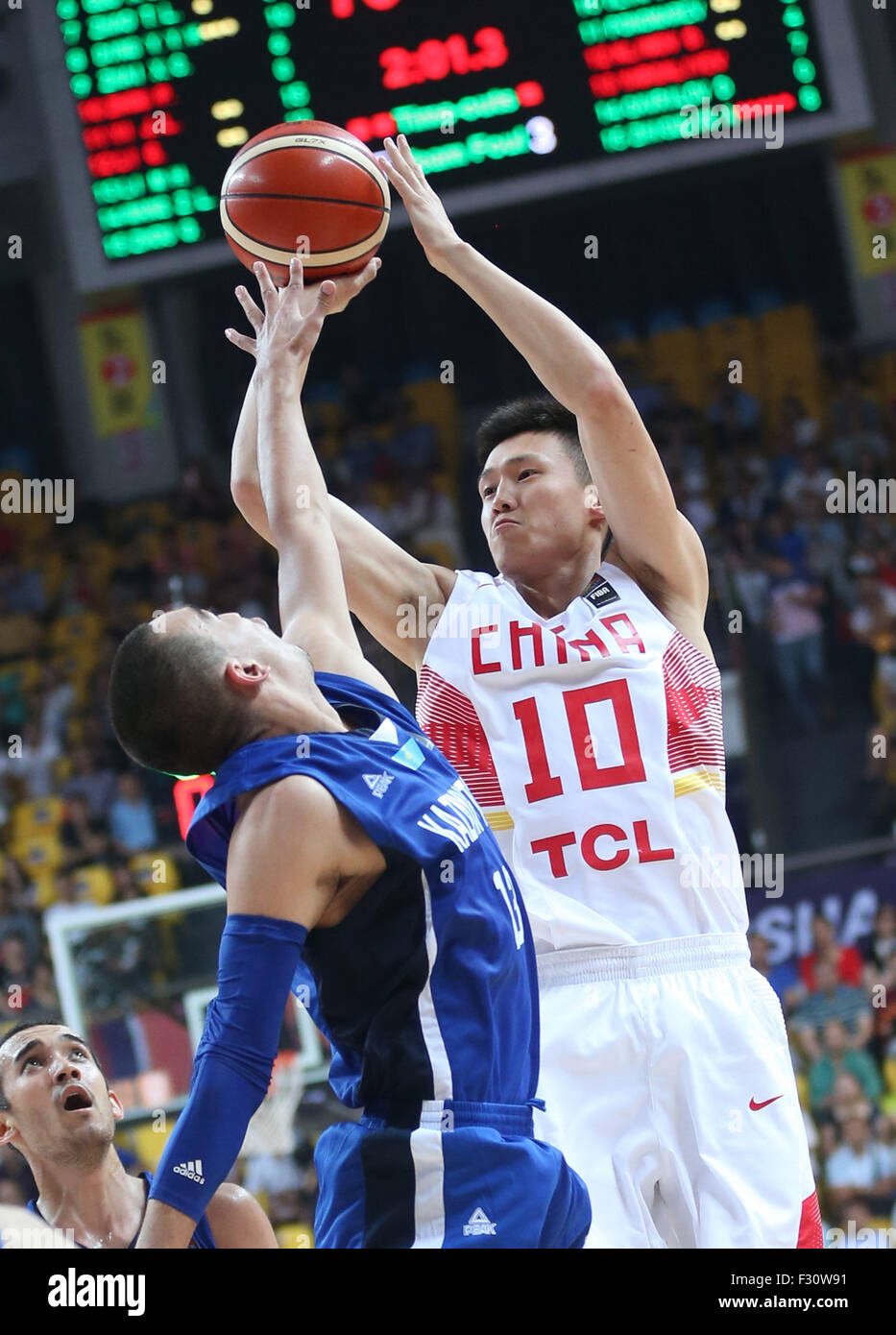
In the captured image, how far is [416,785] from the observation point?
7.59 ft

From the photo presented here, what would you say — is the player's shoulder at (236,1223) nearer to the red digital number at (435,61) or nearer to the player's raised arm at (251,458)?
the player's raised arm at (251,458)

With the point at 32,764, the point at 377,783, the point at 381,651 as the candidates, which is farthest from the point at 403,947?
the point at 32,764

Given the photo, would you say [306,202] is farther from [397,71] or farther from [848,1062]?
[848,1062]

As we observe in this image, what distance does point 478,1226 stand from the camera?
2.19 meters

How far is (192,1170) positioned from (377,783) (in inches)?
22.3

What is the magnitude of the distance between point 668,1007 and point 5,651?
8.85m

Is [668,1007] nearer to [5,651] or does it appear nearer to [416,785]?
[416,785]

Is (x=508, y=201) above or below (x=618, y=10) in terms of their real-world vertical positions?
below

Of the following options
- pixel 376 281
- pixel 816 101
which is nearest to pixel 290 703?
pixel 816 101

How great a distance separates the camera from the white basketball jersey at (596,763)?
10.3ft

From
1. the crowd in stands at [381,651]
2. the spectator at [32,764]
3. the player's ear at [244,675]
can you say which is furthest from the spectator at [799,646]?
the player's ear at [244,675]

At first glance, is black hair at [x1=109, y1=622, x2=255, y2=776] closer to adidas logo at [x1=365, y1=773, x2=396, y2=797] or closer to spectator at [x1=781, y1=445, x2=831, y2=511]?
adidas logo at [x1=365, y1=773, x2=396, y2=797]

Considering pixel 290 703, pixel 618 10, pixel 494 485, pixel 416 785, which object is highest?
pixel 618 10
